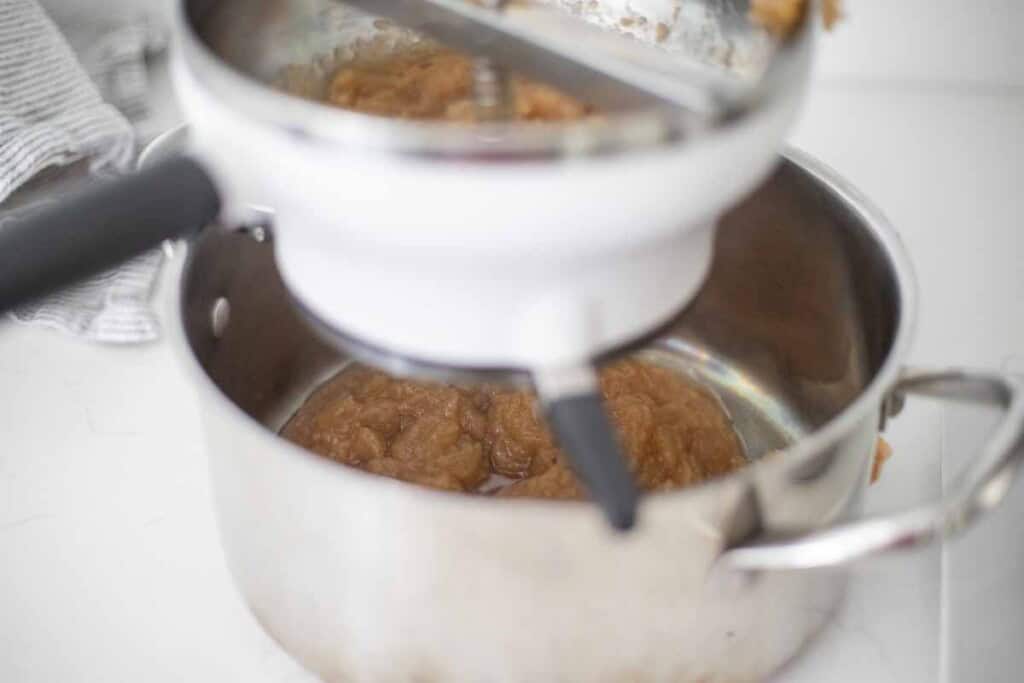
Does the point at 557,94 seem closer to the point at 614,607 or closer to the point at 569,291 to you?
the point at 569,291

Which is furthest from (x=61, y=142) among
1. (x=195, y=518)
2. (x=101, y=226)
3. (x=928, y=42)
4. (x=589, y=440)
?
(x=928, y=42)

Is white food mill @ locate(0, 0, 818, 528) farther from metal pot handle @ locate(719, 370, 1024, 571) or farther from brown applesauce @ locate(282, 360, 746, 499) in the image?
brown applesauce @ locate(282, 360, 746, 499)

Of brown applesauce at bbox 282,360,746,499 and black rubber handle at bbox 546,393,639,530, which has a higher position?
black rubber handle at bbox 546,393,639,530

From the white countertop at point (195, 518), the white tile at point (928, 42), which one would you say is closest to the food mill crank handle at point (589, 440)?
the white countertop at point (195, 518)

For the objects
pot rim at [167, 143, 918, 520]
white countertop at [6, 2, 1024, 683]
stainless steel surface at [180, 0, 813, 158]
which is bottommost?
white countertop at [6, 2, 1024, 683]

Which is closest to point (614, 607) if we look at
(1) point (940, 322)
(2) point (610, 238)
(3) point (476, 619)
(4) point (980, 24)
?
(3) point (476, 619)

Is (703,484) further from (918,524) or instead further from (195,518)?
(195,518)

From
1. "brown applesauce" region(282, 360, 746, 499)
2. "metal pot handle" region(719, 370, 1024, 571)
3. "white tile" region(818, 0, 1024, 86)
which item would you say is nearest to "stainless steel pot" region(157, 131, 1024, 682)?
"metal pot handle" region(719, 370, 1024, 571)
